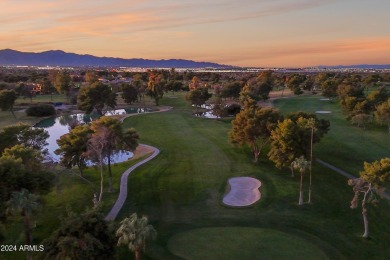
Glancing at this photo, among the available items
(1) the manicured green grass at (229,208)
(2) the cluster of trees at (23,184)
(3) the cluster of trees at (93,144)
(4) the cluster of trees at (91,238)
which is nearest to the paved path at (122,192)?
(1) the manicured green grass at (229,208)

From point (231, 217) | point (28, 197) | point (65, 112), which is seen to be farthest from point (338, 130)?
point (65, 112)

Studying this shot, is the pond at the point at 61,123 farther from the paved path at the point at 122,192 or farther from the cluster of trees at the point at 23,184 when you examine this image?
the cluster of trees at the point at 23,184

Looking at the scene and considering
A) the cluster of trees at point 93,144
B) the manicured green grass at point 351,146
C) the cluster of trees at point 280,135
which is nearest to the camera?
the cluster of trees at point 93,144

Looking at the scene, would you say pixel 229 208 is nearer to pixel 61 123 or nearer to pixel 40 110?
pixel 61 123

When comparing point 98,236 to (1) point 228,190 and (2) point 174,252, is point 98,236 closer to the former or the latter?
(2) point 174,252

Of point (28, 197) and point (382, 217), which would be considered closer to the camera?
point (28, 197)

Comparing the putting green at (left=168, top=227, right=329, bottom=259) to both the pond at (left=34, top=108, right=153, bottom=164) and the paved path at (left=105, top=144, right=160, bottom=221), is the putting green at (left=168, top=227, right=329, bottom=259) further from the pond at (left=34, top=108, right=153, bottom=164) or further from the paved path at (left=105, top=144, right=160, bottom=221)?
the pond at (left=34, top=108, right=153, bottom=164)

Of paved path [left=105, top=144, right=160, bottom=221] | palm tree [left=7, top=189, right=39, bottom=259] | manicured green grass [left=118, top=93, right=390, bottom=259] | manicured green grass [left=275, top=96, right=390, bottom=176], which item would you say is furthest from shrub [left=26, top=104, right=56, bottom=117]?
palm tree [left=7, top=189, right=39, bottom=259]
